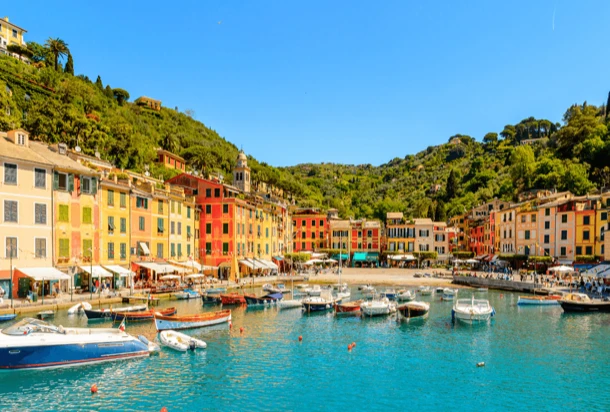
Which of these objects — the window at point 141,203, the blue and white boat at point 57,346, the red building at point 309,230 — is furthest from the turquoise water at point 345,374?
the red building at point 309,230

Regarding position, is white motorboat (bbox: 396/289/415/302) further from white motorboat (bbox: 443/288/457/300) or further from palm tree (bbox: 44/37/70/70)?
palm tree (bbox: 44/37/70/70)

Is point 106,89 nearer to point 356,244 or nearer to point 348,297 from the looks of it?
point 356,244

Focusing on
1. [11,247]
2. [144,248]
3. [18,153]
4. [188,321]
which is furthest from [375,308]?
[18,153]

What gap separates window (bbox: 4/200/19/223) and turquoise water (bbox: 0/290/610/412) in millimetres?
10278

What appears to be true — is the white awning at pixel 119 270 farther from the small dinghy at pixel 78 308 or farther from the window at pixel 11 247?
the window at pixel 11 247

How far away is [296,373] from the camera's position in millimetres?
A: 27516

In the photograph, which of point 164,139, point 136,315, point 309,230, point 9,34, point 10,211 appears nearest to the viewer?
point 136,315

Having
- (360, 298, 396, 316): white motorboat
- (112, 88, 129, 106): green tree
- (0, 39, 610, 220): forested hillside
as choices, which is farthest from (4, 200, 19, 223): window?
(112, 88, 129, 106): green tree

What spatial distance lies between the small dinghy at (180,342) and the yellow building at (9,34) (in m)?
106

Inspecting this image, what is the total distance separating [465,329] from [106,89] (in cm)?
14832

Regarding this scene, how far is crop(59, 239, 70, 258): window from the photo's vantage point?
46.6 metres

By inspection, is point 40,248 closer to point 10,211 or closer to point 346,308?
point 10,211

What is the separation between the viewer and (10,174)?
42.8m

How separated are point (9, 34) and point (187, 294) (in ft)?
331
